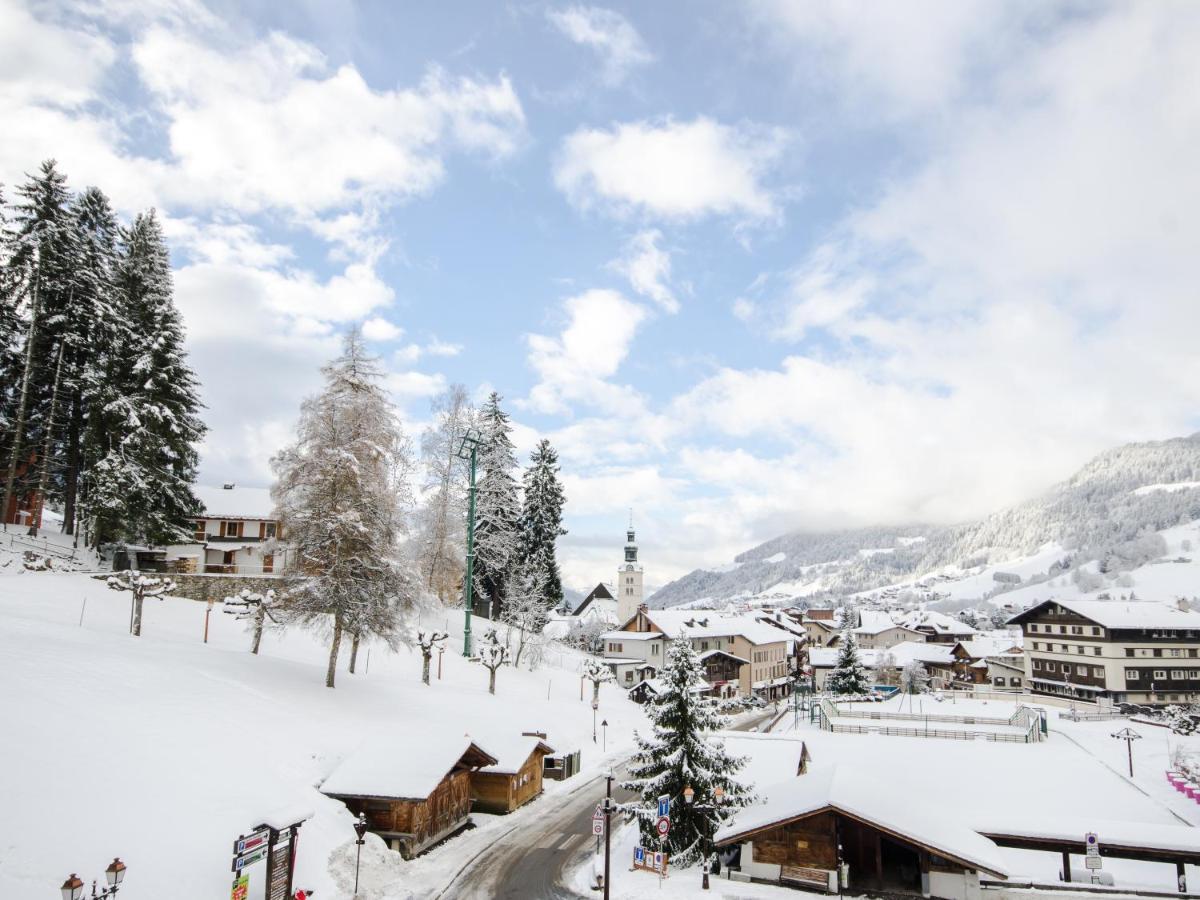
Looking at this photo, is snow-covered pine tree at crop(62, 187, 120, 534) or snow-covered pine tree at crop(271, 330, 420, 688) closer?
snow-covered pine tree at crop(271, 330, 420, 688)

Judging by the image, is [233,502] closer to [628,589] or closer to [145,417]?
[145,417]

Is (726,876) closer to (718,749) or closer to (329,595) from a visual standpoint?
(718,749)

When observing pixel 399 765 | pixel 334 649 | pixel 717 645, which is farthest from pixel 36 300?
pixel 717 645

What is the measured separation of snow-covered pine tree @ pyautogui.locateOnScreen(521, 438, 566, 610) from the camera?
227ft

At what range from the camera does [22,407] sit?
4253 cm

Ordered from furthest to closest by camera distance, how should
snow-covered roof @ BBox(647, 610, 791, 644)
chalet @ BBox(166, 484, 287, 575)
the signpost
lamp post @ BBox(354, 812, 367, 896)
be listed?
snow-covered roof @ BBox(647, 610, 791, 644)
chalet @ BBox(166, 484, 287, 575)
the signpost
lamp post @ BBox(354, 812, 367, 896)

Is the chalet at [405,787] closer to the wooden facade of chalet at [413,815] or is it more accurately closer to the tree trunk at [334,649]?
the wooden facade of chalet at [413,815]

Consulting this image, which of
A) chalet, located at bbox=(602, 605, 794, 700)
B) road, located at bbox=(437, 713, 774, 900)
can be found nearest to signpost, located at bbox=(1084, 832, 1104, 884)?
road, located at bbox=(437, 713, 774, 900)

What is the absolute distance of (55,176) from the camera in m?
45.0

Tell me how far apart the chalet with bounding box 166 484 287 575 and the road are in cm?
2567

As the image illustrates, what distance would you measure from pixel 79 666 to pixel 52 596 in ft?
46.4

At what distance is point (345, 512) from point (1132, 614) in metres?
88.8

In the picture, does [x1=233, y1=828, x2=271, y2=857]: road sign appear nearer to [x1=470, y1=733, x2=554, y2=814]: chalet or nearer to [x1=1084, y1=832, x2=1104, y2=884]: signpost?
[x1=470, y1=733, x2=554, y2=814]: chalet

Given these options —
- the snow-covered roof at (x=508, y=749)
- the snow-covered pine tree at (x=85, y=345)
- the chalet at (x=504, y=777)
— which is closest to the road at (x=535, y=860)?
the chalet at (x=504, y=777)
